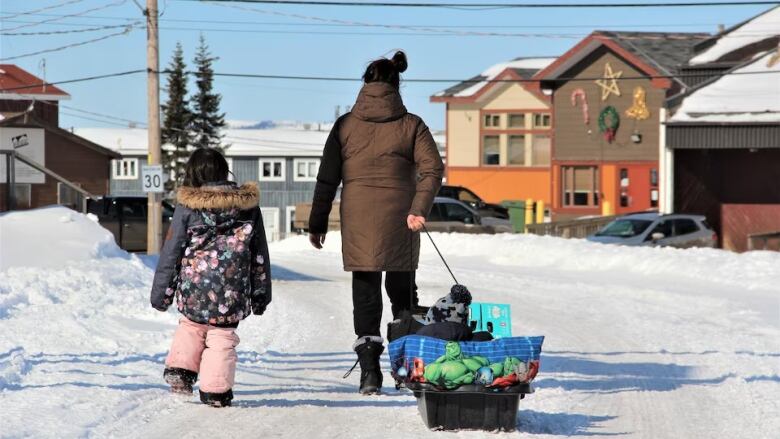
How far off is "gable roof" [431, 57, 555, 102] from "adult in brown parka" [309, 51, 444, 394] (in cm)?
5471

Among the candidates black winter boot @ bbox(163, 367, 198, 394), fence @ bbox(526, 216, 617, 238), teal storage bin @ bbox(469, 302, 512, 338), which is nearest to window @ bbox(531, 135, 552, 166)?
fence @ bbox(526, 216, 617, 238)

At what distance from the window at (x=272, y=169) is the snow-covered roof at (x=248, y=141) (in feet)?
1.44

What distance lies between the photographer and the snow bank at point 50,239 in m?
16.8

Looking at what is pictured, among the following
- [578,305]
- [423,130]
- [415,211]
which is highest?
[423,130]

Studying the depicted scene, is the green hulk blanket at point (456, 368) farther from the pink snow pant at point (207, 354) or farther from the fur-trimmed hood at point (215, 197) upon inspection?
the fur-trimmed hood at point (215, 197)

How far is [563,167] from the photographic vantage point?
5609cm

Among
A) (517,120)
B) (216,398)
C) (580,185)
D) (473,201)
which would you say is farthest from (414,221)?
(517,120)

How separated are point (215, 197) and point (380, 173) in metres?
1.12

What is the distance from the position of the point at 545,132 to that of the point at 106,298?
51.4m

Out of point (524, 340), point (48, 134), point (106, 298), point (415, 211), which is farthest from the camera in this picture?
point (48, 134)

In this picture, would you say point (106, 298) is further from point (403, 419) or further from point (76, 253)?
point (403, 419)

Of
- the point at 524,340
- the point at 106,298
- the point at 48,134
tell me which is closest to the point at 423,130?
the point at 524,340

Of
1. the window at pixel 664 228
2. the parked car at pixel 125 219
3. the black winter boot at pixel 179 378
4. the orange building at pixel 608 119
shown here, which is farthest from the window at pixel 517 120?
the black winter boot at pixel 179 378

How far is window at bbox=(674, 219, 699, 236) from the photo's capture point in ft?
109
